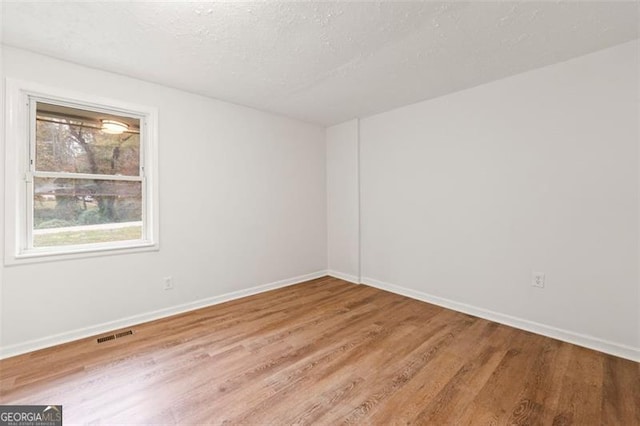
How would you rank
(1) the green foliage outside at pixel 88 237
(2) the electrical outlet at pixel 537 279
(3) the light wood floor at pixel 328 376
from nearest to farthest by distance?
(3) the light wood floor at pixel 328 376, (1) the green foliage outside at pixel 88 237, (2) the electrical outlet at pixel 537 279

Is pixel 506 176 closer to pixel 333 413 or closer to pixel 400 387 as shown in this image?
pixel 400 387

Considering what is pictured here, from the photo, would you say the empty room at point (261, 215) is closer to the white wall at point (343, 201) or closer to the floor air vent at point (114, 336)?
the floor air vent at point (114, 336)

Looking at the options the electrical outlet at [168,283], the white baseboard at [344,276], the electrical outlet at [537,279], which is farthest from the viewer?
the white baseboard at [344,276]

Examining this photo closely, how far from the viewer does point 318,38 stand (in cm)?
202

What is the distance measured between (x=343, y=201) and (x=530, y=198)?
2.32 meters

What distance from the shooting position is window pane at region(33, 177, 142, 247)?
2340mm

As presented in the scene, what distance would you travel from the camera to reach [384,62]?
2.37 m

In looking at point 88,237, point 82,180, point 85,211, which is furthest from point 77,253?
point 82,180

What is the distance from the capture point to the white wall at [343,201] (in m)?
4.05

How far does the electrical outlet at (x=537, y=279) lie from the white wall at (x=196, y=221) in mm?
2691

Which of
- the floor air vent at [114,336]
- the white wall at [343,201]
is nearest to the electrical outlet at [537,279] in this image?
the white wall at [343,201]

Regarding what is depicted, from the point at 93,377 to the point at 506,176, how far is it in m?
3.75

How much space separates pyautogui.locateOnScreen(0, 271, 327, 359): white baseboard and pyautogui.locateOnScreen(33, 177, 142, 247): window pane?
774 mm

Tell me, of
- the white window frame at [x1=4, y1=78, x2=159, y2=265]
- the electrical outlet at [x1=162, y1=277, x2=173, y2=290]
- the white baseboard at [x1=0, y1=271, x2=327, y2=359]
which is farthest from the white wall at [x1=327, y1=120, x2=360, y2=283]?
the white window frame at [x1=4, y1=78, x2=159, y2=265]
